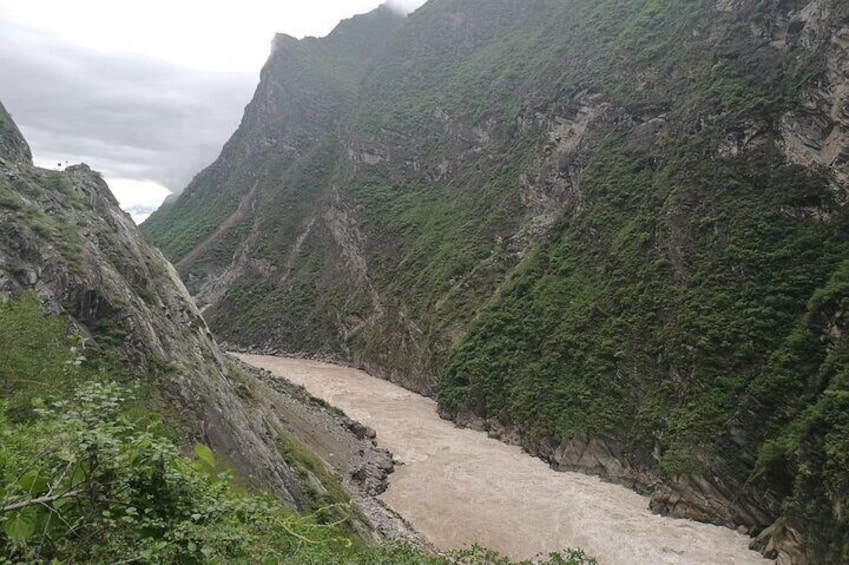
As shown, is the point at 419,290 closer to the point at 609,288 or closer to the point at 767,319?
the point at 609,288

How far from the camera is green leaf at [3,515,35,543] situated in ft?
11.4

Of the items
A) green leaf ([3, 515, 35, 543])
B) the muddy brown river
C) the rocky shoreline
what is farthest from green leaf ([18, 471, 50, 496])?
the muddy brown river

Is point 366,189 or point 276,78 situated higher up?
point 276,78

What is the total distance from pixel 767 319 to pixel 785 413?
481 cm

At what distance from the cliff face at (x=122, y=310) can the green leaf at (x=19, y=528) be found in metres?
10.9

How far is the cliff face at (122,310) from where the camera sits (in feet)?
48.3

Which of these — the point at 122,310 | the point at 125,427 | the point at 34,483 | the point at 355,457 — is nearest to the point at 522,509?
the point at 355,457

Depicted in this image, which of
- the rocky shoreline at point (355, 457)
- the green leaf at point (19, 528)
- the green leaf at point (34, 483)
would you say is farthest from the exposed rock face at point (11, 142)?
the green leaf at point (19, 528)

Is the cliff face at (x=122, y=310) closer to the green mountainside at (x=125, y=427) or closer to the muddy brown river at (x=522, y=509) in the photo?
the green mountainside at (x=125, y=427)

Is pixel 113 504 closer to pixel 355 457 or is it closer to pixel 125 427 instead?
pixel 125 427

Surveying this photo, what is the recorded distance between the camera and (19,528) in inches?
138

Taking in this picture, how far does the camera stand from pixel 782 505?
20.2m

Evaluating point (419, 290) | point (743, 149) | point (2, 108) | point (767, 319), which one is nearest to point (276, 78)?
point (419, 290)

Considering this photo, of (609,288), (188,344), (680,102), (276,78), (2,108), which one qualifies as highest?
(276,78)
